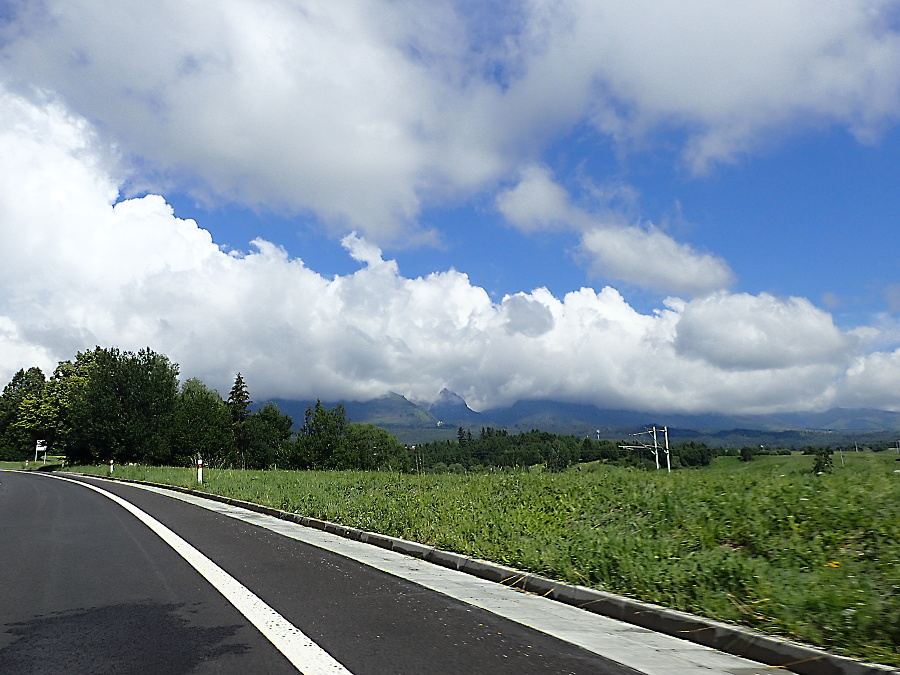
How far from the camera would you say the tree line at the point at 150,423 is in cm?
6122

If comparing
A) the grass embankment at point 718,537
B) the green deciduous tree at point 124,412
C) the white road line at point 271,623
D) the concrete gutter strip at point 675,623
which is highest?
the green deciduous tree at point 124,412

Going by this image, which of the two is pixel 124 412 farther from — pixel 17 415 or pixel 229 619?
pixel 229 619

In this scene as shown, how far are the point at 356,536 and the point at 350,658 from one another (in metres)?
7.60

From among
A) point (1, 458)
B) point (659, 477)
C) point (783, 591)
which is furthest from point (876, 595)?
point (1, 458)

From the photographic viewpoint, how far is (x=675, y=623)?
6.00 meters

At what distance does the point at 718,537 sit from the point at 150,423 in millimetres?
63005

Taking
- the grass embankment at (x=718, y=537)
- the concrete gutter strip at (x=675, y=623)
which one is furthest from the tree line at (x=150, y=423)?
the concrete gutter strip at (x=675, y=623)

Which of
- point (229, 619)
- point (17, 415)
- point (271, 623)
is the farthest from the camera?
point (17, 415)

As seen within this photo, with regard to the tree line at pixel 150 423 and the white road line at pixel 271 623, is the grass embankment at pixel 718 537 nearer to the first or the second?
the white road line at pixel 271 623

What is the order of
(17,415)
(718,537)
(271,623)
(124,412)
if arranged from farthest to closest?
(17,415)
(124,412)
(718,537)
(271,623)

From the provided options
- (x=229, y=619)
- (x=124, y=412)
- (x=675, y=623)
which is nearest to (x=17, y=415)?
(x=124, y=412)

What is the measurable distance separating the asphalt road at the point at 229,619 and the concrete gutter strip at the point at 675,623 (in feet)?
3.68

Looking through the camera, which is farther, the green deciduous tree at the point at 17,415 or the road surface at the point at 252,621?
the green deciduous tree at the point at 17,415

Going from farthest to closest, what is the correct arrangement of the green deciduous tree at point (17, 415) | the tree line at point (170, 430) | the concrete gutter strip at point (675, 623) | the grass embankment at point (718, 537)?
the green deciduous tree at point (17, 415)
the tree line at point (170, 430)
the grass embankment at point (718, 537)
the concrete gutter strip at point (675, 623)
